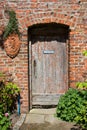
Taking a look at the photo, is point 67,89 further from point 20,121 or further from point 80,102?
point 20,121

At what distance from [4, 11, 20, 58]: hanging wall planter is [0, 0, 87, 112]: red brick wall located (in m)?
0.11

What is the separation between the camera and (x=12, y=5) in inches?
305

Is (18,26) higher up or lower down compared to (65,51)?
higher up

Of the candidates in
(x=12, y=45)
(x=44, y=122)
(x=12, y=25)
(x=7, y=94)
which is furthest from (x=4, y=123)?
(x=12, y=25)

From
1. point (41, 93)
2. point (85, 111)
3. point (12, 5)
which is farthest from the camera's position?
point (41, 93)

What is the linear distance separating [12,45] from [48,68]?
4.02 ft

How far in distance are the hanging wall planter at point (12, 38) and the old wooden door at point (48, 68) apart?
57 cm

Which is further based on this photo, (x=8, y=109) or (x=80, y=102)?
(x=8, y=109)

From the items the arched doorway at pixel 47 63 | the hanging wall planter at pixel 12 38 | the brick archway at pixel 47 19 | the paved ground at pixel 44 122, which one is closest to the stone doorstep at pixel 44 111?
the paved ground at pixel 44 122

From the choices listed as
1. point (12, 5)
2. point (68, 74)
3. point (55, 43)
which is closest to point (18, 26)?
point (12, 5)

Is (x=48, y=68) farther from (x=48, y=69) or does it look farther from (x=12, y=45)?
(x=12, y=45)

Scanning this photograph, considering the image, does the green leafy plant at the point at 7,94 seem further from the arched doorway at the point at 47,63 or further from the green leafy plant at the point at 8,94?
the arched doorway at the point at 47,63

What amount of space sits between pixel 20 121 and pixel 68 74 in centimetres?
199

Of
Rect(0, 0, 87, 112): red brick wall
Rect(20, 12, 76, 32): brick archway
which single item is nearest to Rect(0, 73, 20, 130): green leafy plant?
Rect(0, 0, 87, 112): red brick wall
